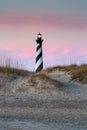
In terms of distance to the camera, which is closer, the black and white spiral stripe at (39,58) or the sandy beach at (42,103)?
the sandy beach at (42,103)

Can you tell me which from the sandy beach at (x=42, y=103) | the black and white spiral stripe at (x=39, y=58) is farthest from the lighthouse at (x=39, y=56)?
the sandy beach at (x=42, y=103)

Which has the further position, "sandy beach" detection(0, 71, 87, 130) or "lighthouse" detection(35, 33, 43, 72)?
"lighthouse" detection(35, 33, 43, 72)

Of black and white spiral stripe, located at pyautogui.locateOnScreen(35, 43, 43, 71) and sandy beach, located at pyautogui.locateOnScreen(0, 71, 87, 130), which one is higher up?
black and white spiral stripe, located at pyautogui.locateOnScreen(35, 43, 43, 71)

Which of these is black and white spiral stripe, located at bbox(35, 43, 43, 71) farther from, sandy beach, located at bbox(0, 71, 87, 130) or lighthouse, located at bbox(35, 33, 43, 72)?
sandy beach, located at bbox(0, 71, 87, 130)

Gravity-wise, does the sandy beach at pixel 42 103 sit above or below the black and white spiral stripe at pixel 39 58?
below

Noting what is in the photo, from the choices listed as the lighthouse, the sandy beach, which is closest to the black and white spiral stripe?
the lighthouse

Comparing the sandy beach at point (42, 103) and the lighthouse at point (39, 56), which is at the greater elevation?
the lighthouse at point (39, 56)

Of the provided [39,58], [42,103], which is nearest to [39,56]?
[39,58]

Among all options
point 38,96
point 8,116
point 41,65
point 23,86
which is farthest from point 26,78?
point 41,65

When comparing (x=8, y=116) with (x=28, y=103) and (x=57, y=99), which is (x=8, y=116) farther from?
(x=57, y=99)

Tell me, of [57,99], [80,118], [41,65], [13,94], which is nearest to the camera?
[80,118]

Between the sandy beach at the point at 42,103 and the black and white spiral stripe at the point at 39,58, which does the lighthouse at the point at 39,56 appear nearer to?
the black and white spiral stripe at the point at 39,58

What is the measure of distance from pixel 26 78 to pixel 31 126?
855 cm

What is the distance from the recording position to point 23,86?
18.5 metres
